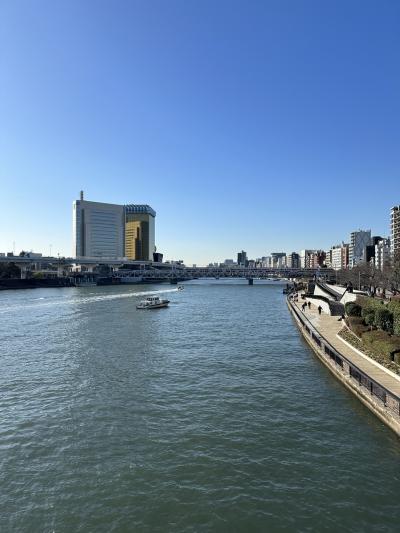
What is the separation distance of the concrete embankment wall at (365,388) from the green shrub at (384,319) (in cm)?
443

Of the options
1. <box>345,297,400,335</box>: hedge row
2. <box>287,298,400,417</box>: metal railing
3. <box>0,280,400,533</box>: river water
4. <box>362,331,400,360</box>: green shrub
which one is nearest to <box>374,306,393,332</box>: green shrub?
<box>345,297,400,335</box>: hedge row

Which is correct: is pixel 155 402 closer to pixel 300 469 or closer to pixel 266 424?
pixel 266 424

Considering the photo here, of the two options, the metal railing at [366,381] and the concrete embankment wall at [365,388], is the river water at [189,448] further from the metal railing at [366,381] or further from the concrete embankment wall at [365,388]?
the metal railing at [366,381]

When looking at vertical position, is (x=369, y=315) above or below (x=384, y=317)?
below

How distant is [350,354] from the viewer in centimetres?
2659

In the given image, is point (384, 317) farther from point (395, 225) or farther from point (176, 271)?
point (176, 271)

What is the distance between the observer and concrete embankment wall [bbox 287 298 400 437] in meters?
16.2

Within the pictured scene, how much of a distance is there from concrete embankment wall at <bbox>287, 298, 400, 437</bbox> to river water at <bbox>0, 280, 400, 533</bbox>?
46 centimetres

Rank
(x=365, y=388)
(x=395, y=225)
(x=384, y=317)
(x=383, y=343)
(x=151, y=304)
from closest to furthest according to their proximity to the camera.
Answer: (x=365, y=388)
(x=383, y=343)
(x=384, y=317)
(x=151, y=304)
(x=395, y=225)

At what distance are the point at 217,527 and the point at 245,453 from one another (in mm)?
4216

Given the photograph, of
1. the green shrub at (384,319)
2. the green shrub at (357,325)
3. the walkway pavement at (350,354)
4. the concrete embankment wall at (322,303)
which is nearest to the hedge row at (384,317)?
the green shrub at (384,319)

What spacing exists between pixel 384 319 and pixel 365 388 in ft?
37.3

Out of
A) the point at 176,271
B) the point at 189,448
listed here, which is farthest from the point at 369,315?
the point at 176,271

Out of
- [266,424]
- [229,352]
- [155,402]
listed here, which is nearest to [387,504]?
[266,424]
